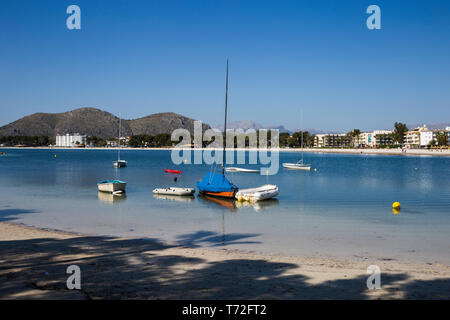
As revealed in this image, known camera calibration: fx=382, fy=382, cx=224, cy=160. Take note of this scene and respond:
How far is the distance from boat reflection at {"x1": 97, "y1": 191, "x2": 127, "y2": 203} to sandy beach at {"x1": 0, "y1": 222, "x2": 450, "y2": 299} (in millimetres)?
17174

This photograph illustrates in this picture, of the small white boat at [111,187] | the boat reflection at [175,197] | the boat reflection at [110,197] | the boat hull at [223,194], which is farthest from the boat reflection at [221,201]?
the small white boat at [111,187]

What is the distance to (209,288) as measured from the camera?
33.8 feet

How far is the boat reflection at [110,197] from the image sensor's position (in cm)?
3409

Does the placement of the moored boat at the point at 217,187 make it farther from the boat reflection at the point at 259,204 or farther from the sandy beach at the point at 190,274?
the sandy beach at the point at 190,274

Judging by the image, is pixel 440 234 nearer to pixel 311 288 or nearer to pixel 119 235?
pixel 311 288

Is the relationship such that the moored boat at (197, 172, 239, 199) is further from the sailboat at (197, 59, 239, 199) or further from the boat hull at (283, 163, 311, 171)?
the boat hull at (283, 163, 311, 171)

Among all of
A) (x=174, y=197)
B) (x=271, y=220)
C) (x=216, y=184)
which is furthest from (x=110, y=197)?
(x=271, y=220)

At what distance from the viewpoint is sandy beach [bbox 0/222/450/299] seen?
32.2 feet

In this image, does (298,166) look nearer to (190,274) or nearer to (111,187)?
(111,187)

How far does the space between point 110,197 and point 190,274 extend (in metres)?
26.0

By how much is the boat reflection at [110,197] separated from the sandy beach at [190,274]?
17.2 m
